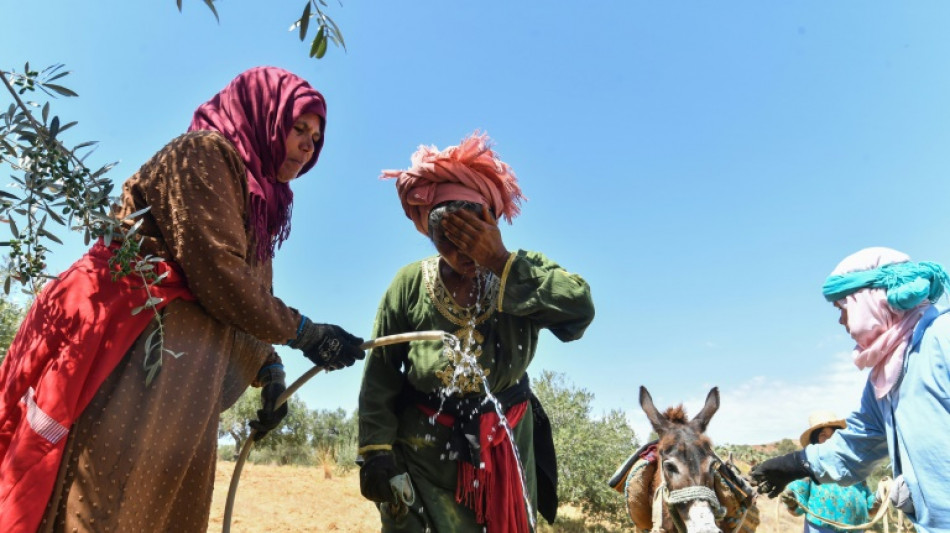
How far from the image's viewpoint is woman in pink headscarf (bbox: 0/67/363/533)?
2.03 metres

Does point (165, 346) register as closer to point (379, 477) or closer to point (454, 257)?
point (379, 477)

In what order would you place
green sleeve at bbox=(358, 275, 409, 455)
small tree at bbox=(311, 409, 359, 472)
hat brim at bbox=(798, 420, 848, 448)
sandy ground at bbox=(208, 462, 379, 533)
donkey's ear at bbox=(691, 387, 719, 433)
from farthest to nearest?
small tree at bbox=(311, 409, 359, 472)
sandy ground at bbox=(208, 462, 379, 533)
hat brim at bbox=(798, 420, 848, 448)
donkey's ear at bbox=(691, 387, 719, 433)
green sleeve at bbox=(358, 275, 409, 455)

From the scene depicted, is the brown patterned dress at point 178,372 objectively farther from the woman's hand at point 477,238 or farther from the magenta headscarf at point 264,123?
the woman's hand at point 477,238

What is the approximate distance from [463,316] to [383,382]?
23.7 inches

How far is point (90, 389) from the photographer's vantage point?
6.91ft

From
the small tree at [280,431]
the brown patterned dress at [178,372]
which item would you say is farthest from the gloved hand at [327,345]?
the small tree at [280,431]

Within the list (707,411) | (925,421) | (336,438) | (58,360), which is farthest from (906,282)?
(336,438)

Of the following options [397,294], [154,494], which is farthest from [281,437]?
[154,494]

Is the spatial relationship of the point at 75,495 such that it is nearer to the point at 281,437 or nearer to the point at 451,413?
the point at 451,413

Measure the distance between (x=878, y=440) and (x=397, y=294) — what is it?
296 cm

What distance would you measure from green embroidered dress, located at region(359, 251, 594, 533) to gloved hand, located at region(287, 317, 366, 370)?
696mm

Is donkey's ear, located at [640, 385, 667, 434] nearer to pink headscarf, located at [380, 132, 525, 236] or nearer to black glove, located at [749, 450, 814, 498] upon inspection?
black glove, located at [749, 450, 814, 498]

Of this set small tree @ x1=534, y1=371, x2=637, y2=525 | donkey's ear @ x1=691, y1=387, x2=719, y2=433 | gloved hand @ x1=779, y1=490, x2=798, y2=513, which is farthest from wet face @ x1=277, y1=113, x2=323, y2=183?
small tree @ x1=534, y1=371, x2=637, y2=525

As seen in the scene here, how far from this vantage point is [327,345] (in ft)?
9.23
